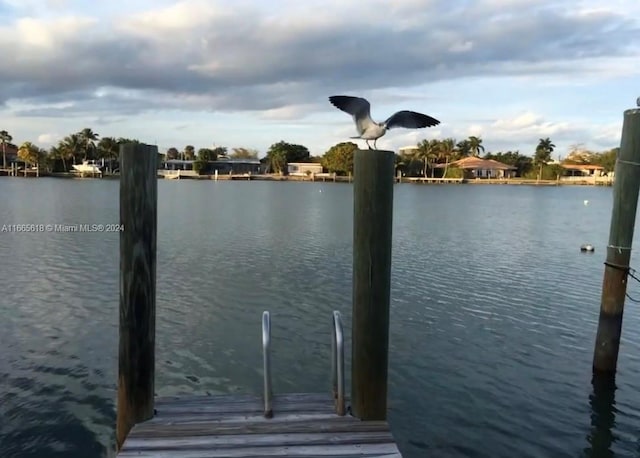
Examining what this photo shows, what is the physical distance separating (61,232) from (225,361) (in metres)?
19.1

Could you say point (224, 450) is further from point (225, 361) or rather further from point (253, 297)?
point (253, 297)

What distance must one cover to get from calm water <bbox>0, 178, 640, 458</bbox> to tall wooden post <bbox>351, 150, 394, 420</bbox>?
6.73 feet

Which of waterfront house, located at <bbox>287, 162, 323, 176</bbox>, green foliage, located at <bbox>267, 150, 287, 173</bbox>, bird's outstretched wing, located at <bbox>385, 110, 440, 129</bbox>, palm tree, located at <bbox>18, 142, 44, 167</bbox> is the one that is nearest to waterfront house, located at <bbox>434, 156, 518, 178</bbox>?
waterfront house, located at <bbox>287, 162, 323, 176</bbox>

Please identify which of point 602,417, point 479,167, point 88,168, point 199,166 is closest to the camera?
point 602,417

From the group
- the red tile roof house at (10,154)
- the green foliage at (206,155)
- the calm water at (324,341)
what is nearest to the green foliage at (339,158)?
the green foliage at (206,155)

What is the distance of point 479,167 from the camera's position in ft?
443

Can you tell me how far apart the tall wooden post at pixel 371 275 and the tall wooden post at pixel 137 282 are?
1.72 metres

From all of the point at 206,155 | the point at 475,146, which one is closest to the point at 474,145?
the point at 475,146

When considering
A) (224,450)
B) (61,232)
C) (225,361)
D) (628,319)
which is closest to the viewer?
(224,450)

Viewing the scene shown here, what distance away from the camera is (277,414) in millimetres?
5113

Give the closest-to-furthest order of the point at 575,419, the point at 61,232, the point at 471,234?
the point at 575,419 < the point at 61,232 < the point at 471,234

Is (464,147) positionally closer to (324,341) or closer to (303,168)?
(303,168)

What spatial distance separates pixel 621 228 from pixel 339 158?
12460cm

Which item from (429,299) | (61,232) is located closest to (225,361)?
(429,299)
